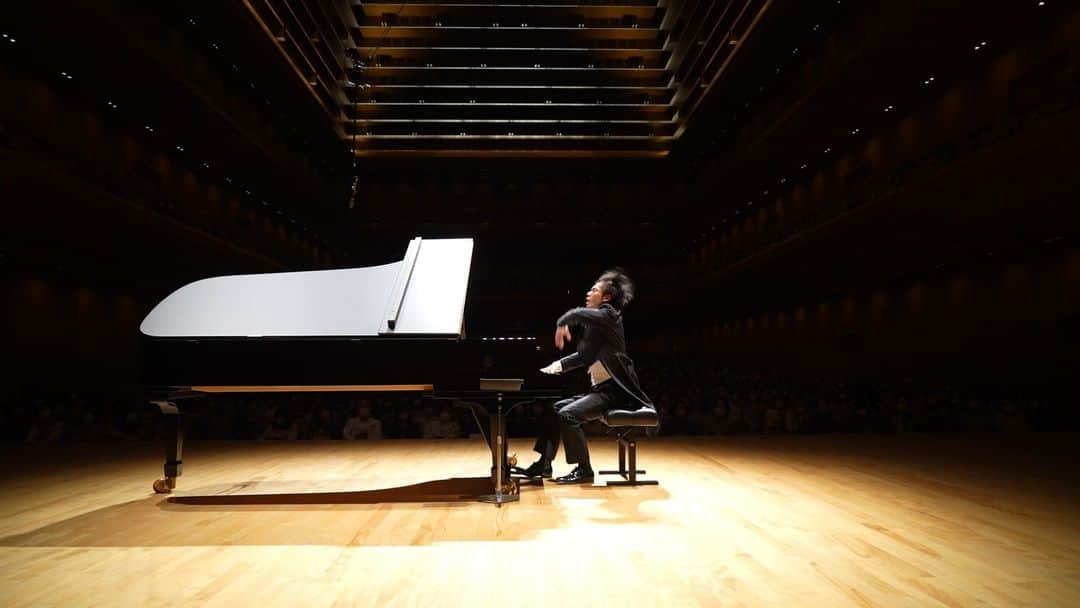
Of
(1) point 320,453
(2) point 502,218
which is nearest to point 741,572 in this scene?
(1) point 320,453

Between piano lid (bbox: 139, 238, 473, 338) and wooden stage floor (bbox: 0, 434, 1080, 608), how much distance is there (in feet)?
3.00

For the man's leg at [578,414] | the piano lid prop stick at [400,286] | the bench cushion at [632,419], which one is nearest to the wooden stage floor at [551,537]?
the man's leg at [578,414]

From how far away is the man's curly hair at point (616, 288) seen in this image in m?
3.91

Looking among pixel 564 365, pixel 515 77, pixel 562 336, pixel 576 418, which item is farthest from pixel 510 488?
pixel 515 77

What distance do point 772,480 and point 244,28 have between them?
1192cm

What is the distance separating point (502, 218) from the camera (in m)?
19.0

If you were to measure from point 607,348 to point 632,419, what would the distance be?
43cm

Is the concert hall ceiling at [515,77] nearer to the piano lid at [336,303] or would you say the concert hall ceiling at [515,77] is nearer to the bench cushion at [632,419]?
the piano lid at [336,303]

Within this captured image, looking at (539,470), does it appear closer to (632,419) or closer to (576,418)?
(576,418)

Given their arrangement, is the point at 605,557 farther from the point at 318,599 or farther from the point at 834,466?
the point at 834,466

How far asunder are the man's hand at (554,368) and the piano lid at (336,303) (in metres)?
0.51

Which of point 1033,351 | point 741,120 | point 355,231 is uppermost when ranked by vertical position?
point 741,120

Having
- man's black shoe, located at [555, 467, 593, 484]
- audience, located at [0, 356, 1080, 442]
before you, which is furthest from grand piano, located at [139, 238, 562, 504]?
audience, located at [0, 356, 1080, 442]

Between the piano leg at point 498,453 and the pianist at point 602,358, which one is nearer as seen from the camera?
the piano leg at point 498,453
